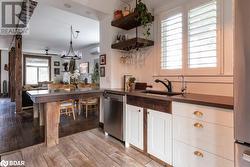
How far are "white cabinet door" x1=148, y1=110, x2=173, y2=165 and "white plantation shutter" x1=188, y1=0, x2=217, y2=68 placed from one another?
91 cm

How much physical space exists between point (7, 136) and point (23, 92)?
2.95m

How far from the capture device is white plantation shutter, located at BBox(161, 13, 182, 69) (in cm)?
238

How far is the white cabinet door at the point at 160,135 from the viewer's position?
186 cm

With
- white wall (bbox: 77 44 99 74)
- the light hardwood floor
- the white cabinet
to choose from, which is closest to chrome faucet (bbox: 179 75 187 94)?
the white cabinet

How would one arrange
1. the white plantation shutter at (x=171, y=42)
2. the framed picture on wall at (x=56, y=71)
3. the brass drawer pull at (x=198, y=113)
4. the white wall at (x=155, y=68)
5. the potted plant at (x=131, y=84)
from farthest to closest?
the framed picture on wall at (x=56, y=71) < the potted plant at (x=131, y=84) < the white plantation shutter at (x=171, y=42) < the white wall at (x=155, y=68) < the brass drawer pull at (x=198, y=113)

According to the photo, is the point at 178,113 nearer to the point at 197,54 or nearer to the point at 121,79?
the point at 197,54

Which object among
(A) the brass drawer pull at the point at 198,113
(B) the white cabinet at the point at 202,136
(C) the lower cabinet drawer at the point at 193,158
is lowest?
(C) the lower cabinet drawer at the point at 193,158

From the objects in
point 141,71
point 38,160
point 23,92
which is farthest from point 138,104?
point 23,92

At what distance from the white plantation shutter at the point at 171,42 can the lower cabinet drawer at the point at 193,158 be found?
3.99 ft

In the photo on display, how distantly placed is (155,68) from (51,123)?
206 cm
